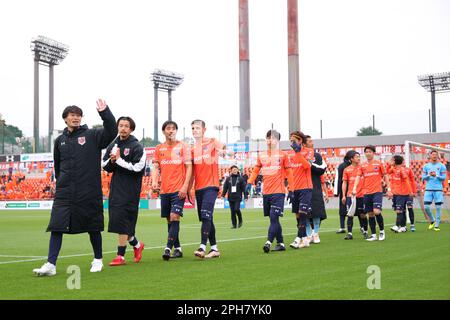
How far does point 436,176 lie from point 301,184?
6.82 meters

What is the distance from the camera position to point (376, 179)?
1373 centimetres

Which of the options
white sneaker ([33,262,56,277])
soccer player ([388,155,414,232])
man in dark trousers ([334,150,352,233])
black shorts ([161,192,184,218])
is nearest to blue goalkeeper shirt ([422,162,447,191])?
soccer player ([388,155,414,232])

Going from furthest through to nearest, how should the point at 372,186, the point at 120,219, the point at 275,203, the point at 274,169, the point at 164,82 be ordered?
the point at 164,82 → the point at 372,186 → the point at 274,169 → the point at 275,203 → the point at 120,219

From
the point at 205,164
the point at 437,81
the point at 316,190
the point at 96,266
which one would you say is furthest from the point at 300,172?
the point at 437,81

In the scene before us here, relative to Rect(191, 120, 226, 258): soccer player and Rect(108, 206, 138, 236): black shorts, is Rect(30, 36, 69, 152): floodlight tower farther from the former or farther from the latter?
Rect(108, 206, 138, 236): black shorts

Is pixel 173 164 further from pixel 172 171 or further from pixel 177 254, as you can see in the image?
→ pixel 177 254

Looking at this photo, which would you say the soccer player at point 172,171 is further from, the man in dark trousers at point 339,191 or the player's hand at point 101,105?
the man in dark trousers at point 339,191

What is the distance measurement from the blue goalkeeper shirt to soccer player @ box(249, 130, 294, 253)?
7375mm

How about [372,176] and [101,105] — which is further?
[372,176]

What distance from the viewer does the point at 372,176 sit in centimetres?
1381

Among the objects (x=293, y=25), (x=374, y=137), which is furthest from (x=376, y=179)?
(x=293, y=25)

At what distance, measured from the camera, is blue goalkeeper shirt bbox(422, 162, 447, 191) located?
17344mm
